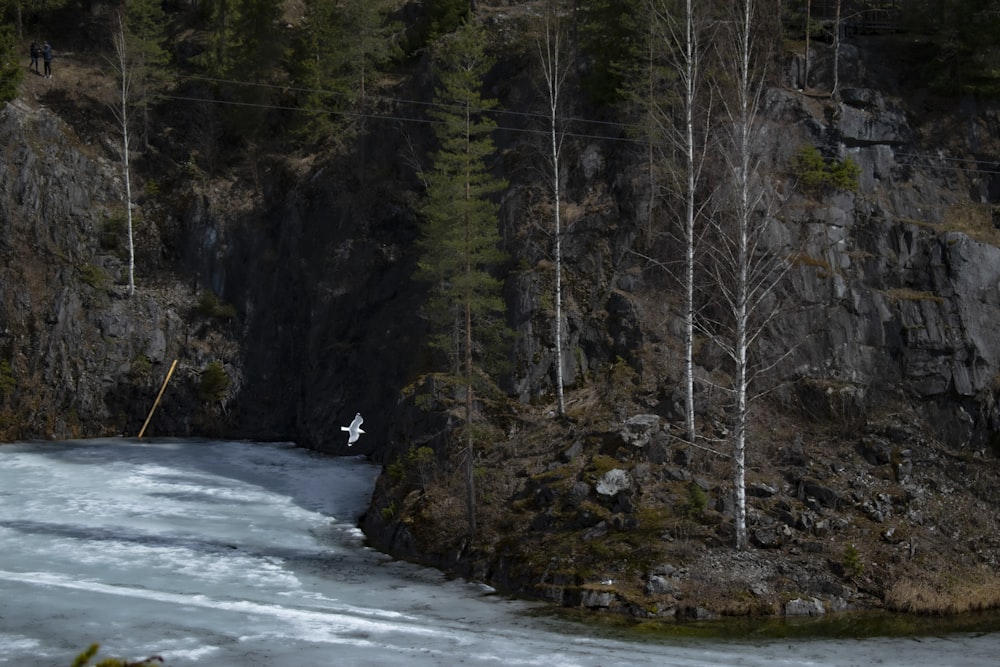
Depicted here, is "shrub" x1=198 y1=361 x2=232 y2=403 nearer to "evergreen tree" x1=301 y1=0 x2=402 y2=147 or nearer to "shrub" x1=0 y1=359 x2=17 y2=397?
"shrub" x1=0 y1=359 x2=17 y2=397

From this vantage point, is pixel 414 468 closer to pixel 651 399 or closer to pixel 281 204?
pixel 651 399

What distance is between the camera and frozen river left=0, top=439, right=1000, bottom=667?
1541cm

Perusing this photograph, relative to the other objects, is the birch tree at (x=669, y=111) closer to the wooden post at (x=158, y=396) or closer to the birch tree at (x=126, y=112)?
the wooden post at (x=158, y=396)

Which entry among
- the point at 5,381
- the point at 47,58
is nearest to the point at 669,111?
the point at 5,381

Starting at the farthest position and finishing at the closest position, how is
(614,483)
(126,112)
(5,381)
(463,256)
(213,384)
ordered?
(126,112)
(213,384)
(5,381)
(463,256)
(614,483)

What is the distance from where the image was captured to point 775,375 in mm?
24406

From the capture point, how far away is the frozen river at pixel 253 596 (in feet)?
50.5

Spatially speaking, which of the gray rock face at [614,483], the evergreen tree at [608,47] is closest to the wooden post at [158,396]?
the evergreen tree at [608,47]

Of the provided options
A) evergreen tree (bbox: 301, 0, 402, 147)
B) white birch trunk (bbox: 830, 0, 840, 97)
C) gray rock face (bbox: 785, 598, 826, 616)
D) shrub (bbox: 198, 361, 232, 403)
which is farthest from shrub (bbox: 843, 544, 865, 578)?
evergreen tree (bbox: 301, 0, 402, 147)

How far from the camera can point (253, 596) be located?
18.6 metres

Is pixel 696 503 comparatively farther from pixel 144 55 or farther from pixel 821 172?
pixel 144 55

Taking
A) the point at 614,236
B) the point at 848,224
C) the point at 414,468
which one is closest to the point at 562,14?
the point at 614,236

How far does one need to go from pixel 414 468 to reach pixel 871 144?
1764 cm

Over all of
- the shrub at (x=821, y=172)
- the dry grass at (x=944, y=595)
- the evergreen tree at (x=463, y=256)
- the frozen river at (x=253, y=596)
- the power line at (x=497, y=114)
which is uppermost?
the power line at (x=497, y=114)
